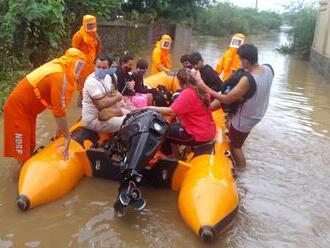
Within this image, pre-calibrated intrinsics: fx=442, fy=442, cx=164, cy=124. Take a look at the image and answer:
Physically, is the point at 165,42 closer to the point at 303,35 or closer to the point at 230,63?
the point at 230,63

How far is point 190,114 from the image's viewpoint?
4914 millimetres

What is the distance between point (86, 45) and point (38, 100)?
3628 mm

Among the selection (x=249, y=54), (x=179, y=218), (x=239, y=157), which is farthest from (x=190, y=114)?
(x=239, y=157)

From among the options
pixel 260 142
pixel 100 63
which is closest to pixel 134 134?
pixel 100 63

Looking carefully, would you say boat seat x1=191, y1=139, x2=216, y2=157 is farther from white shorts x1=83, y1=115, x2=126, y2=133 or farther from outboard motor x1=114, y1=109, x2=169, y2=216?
white shorts x1=83, y1=115, x2=126, y2=133

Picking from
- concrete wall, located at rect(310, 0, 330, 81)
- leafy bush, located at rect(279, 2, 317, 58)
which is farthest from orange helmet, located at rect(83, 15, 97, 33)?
leafy bush, located at rect(279, 2, 317, 58)

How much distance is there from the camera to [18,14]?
9508 mm

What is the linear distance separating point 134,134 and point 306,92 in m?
9.14

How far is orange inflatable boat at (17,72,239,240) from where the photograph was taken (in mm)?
4109

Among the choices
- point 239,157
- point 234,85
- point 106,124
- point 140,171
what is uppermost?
point 234,85

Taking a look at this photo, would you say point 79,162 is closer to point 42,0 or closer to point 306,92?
point 42,0

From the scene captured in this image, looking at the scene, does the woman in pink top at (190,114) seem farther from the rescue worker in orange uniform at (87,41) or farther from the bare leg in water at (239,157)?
the rescue worker in orange uniform at (87,41)

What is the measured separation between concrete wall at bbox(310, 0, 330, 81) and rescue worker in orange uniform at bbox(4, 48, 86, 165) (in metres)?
12.2

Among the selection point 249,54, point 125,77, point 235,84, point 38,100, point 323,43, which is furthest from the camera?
point 323,43
